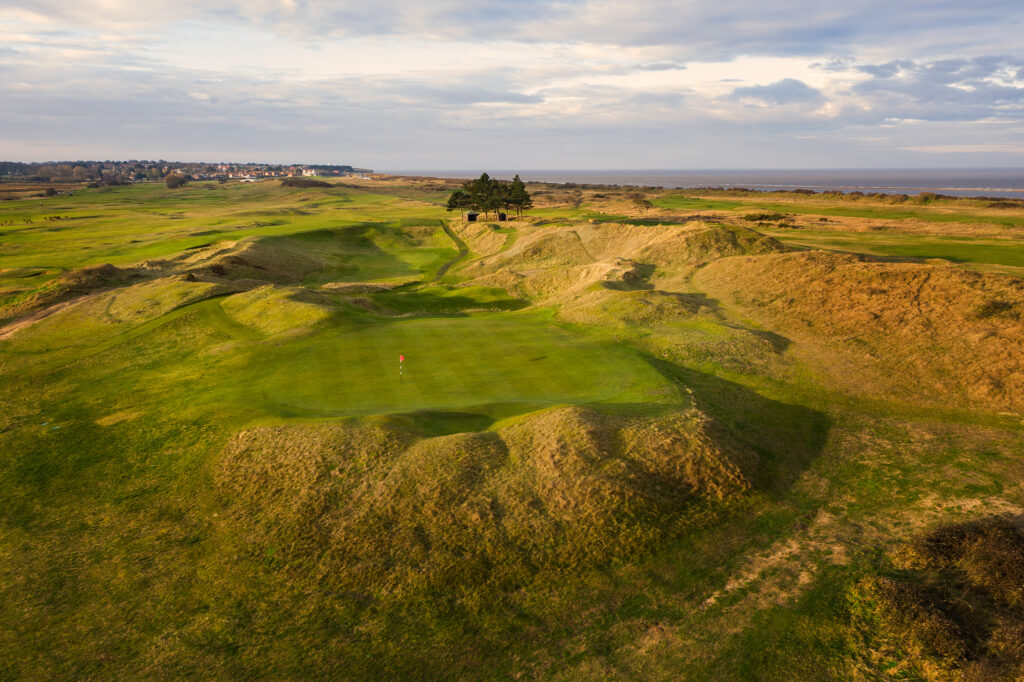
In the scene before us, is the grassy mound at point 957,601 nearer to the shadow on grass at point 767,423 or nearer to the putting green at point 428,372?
the shadow on grass at point 767,423

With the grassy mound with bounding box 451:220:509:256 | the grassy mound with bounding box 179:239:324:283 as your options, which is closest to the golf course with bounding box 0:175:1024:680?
the grassy mound with bounding box 179:239:324:283

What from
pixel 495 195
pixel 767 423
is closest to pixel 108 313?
pixel 767 423

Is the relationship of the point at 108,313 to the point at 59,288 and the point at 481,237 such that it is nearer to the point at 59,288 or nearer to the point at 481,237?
the point at 59,288

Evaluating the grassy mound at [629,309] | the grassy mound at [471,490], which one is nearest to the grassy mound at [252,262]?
the grassy mound at [629,309]

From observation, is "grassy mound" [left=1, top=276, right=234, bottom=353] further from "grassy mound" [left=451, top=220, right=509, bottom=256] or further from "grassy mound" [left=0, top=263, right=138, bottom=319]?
"grassy mound" [left=451, top=220, right=509, bottom=256]

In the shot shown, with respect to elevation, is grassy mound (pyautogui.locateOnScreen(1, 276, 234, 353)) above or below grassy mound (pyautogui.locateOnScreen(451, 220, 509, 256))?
Result: below

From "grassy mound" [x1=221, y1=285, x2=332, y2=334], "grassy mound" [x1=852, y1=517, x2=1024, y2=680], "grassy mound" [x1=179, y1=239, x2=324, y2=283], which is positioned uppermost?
"grassy mound" [x1=179, y1=239, x2=324, y2=283]

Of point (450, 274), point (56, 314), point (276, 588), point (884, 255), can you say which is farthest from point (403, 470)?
point (884, 255)

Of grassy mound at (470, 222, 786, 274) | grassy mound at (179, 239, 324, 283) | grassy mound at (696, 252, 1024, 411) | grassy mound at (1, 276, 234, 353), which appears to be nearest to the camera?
grassy mound at (696, 252, 1024, 411)
